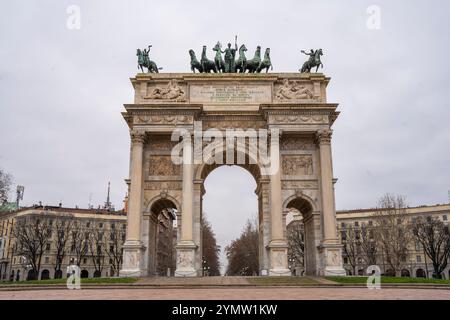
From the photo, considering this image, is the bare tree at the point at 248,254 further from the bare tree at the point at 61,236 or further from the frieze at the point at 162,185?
the frieze at the point at 162,185

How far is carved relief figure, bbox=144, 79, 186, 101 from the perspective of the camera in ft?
97.5

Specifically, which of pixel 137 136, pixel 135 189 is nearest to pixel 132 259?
pixel 135 189

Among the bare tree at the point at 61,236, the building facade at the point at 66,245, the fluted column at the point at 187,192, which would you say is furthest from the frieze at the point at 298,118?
the building facade at the point at 66,245

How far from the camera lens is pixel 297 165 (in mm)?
29453

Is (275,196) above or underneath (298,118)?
underneath

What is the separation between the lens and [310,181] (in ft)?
95.2

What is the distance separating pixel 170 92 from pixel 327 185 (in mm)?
12244

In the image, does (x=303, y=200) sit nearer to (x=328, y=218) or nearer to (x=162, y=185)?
(x=328, y=218)

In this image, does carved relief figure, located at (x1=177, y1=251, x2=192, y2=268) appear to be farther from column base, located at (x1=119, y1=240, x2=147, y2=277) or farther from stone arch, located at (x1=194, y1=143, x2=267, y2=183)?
stone arch, located at (x1=194, y1=143, x2=267, y2=183)

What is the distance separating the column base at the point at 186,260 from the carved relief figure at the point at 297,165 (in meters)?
8.08

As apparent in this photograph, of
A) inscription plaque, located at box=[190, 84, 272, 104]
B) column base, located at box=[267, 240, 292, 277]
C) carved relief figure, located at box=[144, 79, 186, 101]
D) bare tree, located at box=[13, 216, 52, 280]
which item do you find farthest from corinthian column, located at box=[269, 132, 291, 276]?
bare tree, located at box=[13, 216, 52, 280]

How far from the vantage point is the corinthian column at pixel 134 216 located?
26016 mm

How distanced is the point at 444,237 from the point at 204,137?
3534cm
